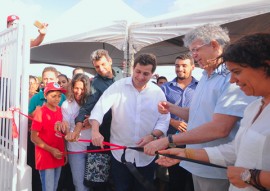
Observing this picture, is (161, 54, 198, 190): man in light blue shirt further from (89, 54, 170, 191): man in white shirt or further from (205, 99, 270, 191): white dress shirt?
(205, 99, 270, 191): white dress shirt

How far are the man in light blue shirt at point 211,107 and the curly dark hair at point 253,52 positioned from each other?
0.36 metres

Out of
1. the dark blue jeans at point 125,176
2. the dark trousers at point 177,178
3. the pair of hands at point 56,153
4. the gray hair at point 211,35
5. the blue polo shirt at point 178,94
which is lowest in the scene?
the dark trousers at point 177,178

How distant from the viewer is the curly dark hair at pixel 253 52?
3.82ft

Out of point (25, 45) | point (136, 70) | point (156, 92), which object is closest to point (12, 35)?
point (25, 45)

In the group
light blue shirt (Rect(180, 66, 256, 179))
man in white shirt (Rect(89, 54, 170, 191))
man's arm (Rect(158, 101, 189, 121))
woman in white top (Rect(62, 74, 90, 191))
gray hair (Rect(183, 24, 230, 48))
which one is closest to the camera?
light blue shirt (Rect(180, 66, 256, 179))

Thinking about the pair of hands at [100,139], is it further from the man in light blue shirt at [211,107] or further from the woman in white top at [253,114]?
the woman in white top at [253,114]

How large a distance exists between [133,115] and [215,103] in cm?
81

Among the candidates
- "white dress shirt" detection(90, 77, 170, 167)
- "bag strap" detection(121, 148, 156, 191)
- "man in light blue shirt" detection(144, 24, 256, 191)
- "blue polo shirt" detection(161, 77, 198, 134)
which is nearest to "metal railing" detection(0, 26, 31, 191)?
"white dress shirt" detection(90, 77, 170, 167)

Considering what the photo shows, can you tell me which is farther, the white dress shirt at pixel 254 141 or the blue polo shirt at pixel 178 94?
the blue polo shirt at pixel 178 94

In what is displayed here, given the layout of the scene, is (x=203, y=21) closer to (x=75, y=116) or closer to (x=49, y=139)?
(x=75, y=116)

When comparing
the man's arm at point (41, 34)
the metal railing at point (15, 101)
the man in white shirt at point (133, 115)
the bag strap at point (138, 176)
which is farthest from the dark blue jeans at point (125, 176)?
the man's arm at point (41, 34)

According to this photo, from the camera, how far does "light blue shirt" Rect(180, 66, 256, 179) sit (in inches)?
61.4

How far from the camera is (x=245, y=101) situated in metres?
1.57

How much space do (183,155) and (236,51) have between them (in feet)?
2.16
